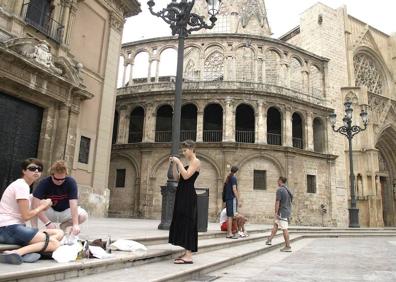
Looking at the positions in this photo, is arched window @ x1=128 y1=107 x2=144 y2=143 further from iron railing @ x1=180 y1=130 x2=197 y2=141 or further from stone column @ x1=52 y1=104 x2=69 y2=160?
stone column @ x1=52 y1=104 x2=69 y2=160

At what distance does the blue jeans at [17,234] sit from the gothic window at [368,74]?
32395 mm

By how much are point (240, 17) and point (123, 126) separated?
18.2 metres

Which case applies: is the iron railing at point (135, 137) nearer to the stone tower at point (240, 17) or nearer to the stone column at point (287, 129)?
the stone column at point (287, 129)

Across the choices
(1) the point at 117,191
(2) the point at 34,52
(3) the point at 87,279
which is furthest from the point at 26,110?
(1) the point at 117,191

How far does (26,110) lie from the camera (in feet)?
38.6

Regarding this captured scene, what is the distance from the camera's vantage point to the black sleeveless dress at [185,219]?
5.04 m

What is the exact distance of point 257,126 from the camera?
23.4 m

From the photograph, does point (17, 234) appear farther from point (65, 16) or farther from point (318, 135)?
point (318, 135)

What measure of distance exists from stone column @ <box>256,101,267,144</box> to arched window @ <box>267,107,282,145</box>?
1724mm

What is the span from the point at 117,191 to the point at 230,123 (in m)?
9.17

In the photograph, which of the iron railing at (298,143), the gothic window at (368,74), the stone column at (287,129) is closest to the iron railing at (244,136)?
the stone column at (287,129)

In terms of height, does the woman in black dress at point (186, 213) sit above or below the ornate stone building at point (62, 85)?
below

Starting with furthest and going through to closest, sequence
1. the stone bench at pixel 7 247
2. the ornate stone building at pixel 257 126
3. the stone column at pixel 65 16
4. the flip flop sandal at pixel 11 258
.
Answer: the ornate stone building at pixel 257 126, the stone column at pixel 65 16, the stone bench at pixel 7 247, the flip flop sandal at pixel 11 258

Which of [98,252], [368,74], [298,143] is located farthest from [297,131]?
[98,252]
